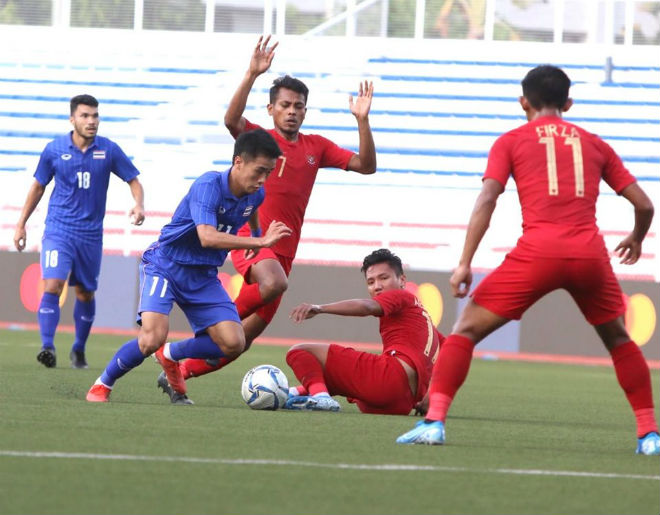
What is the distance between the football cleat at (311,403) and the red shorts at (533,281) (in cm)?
219

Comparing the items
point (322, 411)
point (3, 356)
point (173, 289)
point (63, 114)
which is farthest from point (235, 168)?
point (63, 114)

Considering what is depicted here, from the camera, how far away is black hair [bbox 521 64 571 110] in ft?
20.5

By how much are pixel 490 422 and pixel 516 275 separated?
7.31ft

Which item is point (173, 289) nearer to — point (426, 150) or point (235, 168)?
point (235, 168)

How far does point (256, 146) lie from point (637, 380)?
2.32 metres

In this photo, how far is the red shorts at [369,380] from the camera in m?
8.11

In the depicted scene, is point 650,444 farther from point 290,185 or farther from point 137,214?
point 137,214

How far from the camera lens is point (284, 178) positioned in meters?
9.05

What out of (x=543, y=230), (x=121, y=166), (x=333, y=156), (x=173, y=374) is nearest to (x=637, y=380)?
(x=543, y=230)

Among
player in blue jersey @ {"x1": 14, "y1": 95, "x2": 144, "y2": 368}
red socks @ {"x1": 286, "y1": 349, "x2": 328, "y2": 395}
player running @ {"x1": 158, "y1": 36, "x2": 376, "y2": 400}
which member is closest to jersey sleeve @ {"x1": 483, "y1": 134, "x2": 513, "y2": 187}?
red socks @ {"x1": 286, "y1": 349, "x2": 328, "y2": 395}

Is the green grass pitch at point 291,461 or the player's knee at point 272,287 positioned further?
the player's knee at point 272,287

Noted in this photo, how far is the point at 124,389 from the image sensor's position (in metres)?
9.23

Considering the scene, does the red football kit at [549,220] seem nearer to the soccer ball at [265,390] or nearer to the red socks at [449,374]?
the red socks at [449,374]

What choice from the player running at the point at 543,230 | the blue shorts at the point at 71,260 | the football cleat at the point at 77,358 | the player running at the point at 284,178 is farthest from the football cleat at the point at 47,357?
the player running at the point at 543,230
